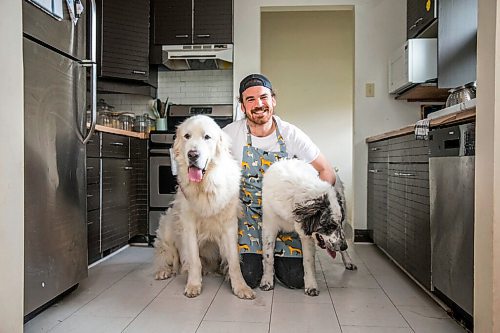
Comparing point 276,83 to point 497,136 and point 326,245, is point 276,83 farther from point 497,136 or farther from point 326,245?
point 497,136

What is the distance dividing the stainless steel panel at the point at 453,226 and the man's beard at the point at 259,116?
3.12ft

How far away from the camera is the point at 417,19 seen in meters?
3.64

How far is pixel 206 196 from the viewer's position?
2.54 metres

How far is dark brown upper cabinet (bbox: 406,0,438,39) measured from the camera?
330 cm

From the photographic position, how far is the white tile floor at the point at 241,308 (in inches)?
78.8

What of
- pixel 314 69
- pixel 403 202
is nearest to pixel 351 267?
pixel 403 202

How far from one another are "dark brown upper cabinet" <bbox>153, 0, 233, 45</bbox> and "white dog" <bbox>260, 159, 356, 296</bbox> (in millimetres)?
2202

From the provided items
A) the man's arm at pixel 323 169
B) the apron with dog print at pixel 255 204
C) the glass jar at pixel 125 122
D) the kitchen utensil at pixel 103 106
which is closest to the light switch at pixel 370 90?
the man's arm at pixel 323 169

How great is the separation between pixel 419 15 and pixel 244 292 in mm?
2561

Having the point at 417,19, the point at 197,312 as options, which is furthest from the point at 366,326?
the point at 417,19

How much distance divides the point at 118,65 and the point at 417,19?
2650mm

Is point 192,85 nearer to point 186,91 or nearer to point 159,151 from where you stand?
point 186,91

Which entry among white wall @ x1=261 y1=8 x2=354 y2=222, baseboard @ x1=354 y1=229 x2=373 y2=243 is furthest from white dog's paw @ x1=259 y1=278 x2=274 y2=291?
white wall @ x1=261 y1=8 x2=354 y2=222

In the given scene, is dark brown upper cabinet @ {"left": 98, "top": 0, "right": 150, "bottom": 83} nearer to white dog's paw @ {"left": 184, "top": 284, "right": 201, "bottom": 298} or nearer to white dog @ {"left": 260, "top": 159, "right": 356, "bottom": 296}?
white dog @ {"left": 260, "top": 159, "right": 356, "bottom": 296}
